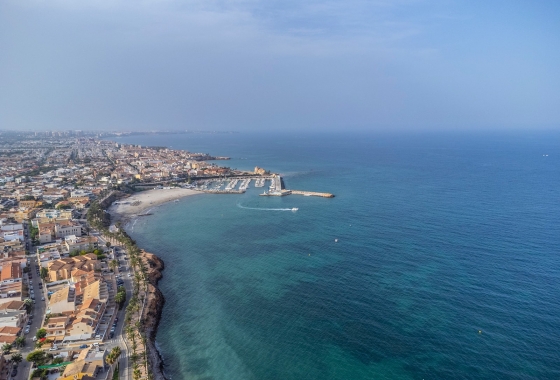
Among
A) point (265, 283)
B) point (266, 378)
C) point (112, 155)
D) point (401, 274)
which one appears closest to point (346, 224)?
point (401, 274)

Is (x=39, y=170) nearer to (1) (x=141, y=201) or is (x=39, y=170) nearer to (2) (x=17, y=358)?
(1) (x=141, y=201)

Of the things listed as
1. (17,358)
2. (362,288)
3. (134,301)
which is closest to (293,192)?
(362,288)

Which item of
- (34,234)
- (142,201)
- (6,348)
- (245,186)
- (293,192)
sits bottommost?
(6,348)

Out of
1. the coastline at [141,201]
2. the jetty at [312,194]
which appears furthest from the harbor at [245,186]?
the coastline at [141,201]

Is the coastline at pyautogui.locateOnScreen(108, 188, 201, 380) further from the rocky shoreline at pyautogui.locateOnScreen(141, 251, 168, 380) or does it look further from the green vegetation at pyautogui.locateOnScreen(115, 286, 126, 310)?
the green vegetation at pyautogui.locateOnScreen(115, 286, 126, 310)

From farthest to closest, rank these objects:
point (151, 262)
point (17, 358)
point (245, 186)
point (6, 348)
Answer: point (245, 186)
point (151, 262)
point (6, 348)
point (17, 358)

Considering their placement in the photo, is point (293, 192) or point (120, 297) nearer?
point (120, 297)
